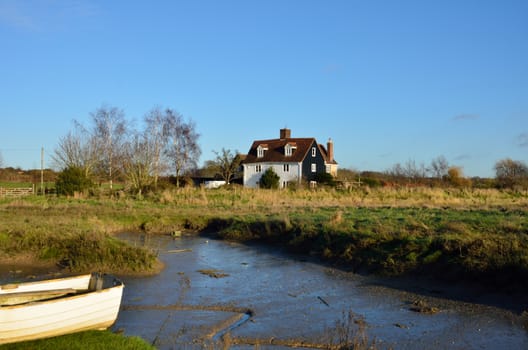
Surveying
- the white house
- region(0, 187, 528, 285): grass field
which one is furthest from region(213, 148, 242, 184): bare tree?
region(0, 187, 528, 285): grass field

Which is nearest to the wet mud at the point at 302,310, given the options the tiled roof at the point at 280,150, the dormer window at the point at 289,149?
the tiled roof at the point at 280,150

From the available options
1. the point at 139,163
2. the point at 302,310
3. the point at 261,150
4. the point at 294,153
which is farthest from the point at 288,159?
the point at 302,310

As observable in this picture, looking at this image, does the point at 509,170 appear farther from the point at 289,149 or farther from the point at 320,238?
the point at 320,238

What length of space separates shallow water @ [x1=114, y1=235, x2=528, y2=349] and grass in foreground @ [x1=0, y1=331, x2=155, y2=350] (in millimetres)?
605

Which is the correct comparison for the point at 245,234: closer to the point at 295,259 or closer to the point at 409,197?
the point at 295,259

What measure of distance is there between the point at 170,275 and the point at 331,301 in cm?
526

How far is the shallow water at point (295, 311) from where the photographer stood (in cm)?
984

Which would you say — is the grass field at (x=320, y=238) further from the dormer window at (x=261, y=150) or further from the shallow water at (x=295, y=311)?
the dormer window at (x=261, y=150)

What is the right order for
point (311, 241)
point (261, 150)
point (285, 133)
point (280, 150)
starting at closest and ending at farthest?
point (311, 241)
point (280, 150)
point (261, 150)
point (285, 133)

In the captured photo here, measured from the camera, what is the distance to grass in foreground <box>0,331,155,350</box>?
8523mm

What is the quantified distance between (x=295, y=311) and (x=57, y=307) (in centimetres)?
514

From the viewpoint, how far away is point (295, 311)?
1191cm

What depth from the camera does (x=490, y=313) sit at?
11.5 meters

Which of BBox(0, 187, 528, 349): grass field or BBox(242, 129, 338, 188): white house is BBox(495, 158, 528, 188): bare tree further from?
BBox(0, 187, 528, 349): grass field
